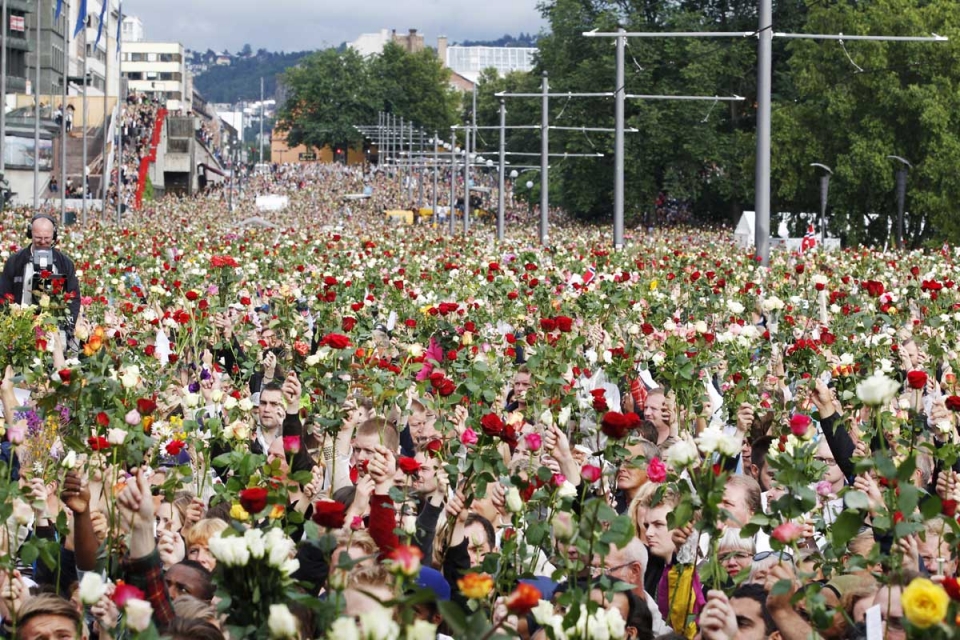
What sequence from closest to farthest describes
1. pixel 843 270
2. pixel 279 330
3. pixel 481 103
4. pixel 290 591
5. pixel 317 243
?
pixel 290 591 → pixel 279 330 → pixel 843 270 → pixel 317 243 → pixel 481 103

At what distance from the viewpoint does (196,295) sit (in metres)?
11.9

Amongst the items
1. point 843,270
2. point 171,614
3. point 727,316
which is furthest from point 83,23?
point 171,614

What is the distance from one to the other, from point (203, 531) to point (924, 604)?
366cm

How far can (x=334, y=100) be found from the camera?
537 ft

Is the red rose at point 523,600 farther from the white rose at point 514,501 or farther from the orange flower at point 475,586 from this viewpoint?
the white rose at point 514,501

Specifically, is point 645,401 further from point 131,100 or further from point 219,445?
point 131,100

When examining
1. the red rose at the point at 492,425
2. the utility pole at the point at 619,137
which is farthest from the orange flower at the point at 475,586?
the utility pole at the point at 619,137

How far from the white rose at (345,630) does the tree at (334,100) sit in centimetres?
15825

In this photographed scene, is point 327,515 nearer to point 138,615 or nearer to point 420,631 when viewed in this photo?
point 138,615

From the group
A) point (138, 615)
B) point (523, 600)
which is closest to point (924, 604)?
point (523, 600)

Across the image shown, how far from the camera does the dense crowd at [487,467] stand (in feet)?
16.1

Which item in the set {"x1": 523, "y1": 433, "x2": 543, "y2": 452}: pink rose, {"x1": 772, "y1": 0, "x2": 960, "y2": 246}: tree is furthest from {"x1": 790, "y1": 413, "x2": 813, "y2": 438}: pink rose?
{"x1": 772, "y1": 0, "x2": 960, "y2": 246}: tree

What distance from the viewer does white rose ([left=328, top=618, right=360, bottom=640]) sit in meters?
3.60

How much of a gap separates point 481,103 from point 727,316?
456ft
